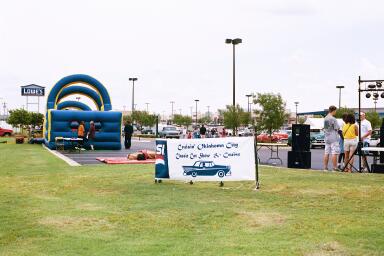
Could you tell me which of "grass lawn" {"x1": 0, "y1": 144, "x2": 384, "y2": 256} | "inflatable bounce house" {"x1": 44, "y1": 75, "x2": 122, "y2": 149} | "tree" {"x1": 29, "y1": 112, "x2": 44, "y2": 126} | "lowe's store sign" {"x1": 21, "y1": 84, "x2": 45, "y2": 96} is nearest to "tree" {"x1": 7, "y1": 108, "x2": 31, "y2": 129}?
"tree" {"x1": 29, "y1": 112, "x2": 44, "y2": 126}

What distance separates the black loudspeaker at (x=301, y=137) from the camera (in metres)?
16.1

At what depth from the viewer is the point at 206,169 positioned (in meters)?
11.6

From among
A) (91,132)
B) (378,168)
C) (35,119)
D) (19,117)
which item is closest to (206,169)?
(378,168)

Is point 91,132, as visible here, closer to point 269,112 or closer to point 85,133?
point 85,133

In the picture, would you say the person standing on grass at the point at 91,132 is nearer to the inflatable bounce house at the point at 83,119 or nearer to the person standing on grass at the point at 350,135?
the inflatable bounce house at the point at 83,119

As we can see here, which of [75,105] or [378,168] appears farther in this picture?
[75,105]

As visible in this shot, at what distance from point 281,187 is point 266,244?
17.2ft

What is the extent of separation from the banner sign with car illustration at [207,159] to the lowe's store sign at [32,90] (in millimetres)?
39824

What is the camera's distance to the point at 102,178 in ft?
42.6

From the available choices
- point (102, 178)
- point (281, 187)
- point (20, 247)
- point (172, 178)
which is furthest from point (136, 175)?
point (20, 247)

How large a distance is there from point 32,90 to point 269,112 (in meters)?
22.4

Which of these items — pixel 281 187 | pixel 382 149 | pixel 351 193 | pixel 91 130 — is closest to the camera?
pixel 351 193

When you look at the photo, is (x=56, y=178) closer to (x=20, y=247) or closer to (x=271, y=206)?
(x=271, y=206)

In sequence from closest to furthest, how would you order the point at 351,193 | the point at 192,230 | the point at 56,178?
the point at 192,230 → the point at 351,193 → the point at 56,178
